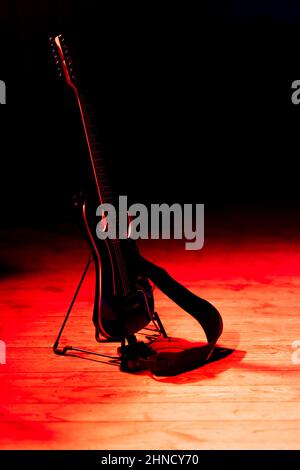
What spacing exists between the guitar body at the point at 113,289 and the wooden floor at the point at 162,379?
7.9 inches

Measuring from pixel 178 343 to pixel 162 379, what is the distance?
1.26ft

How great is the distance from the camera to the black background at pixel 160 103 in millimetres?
6453

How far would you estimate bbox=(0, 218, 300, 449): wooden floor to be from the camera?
2.27m

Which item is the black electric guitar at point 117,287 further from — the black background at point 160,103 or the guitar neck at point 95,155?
the black background at point 160,103

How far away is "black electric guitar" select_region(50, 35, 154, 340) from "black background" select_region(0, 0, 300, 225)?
3.24 m

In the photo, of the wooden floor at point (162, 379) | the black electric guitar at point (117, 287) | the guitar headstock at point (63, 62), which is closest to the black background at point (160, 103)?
the wooden floor at point (162, 379)

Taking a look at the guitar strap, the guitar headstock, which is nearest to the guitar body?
the guitar strap

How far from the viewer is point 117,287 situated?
2.77 metres

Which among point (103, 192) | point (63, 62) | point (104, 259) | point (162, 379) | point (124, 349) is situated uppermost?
point (63, 62)

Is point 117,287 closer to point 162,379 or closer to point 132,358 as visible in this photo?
point 132,358

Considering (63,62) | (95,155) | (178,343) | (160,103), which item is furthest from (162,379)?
(160,103)

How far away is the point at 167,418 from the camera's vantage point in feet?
7.80

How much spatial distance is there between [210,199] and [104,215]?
13.5ft

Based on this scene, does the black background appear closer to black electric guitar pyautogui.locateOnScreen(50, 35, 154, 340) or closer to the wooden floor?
the wooden floor
